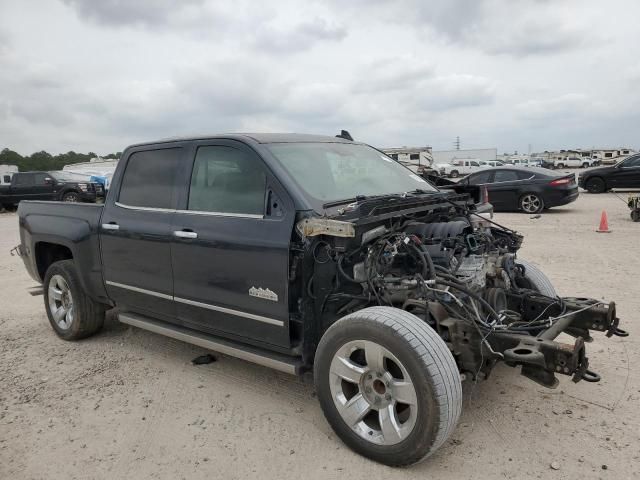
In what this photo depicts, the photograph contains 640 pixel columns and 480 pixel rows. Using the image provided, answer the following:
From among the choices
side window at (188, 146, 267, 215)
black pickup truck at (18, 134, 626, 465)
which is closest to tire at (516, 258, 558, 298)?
black pickup truck at (18, 134, 626, 465)

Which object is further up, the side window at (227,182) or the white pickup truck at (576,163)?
the side window at (227,182)

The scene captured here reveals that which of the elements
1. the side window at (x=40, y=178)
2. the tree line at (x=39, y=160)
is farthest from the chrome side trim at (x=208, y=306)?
the tree line at (x=39, y=160)

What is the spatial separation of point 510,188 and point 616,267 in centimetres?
706

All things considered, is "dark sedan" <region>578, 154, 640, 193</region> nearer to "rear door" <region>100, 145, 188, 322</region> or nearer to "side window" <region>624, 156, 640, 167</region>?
"side window" <region>624, 156, 640, 167</region>

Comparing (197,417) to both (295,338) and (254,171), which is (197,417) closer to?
(295,338)

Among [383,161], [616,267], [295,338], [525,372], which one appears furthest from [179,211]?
[616,267]

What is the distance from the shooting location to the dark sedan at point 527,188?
44.0ft

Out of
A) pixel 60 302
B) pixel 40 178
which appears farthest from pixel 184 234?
pixel 40 178

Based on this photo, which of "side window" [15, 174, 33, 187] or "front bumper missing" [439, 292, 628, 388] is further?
"side window" [15, 174, 33, 187]

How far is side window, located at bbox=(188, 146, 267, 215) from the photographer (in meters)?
3.59

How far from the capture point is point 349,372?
302 cm

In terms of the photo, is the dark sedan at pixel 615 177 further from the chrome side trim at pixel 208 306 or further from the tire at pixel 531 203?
the chrome side trim at pixel 208 306

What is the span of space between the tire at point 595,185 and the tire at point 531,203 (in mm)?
6466

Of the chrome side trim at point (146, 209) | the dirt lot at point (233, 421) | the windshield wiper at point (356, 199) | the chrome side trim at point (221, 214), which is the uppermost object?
the windshield wiper at point (356, 199)
